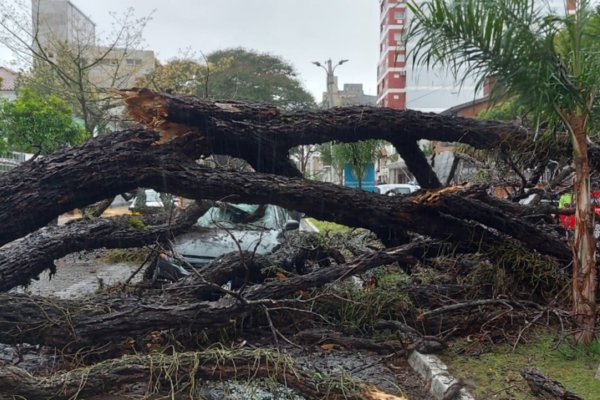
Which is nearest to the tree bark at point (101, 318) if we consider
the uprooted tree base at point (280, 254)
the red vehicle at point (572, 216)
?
the uprooted tree base at point (280, 254)

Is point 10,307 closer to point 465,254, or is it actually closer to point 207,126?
point 207,126

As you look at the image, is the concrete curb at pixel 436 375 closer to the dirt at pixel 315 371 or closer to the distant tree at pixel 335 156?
the dirt at pixel 315 371

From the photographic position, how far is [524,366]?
14.8 feet

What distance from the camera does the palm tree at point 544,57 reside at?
14.9ft

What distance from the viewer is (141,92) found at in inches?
218

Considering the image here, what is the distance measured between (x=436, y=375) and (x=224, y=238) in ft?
14.5

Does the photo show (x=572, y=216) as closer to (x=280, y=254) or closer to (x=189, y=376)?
(x=280, y=254)

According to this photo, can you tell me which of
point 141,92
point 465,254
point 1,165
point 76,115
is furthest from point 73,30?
point 465,254

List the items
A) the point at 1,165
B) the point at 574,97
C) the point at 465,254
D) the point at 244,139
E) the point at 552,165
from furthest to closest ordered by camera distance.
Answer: the point at 1,165, the point at 552,165, the point at 465,254, the point at 244,139, the point at 574,97

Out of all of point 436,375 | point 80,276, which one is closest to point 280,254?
point 436,375

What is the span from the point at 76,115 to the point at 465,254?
20.1m

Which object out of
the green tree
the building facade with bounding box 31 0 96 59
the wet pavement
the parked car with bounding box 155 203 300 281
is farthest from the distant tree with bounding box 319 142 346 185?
the building facade with bounding box 31 0 96 59

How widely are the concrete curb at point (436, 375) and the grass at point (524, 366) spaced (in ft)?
0.34

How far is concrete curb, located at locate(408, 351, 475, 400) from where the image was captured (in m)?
4.08
